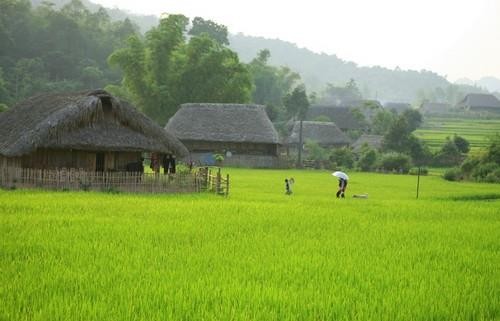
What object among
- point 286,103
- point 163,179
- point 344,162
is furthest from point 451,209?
point 286,103

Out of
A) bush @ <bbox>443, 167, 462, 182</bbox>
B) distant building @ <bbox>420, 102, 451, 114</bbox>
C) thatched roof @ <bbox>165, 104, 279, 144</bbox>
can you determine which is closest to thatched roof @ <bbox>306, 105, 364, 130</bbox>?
thatched roof @ <bbox>165, 104, 279, 144</bbox>

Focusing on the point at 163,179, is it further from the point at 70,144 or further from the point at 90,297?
the point at 90,297

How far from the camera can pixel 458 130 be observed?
2721 inches

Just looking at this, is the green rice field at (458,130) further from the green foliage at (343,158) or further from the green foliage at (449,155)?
the green foliage at (343,158)

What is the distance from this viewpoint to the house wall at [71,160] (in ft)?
73.2

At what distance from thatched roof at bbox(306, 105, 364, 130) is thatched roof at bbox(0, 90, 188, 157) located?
49.5 metres

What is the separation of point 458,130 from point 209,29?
33.7 m

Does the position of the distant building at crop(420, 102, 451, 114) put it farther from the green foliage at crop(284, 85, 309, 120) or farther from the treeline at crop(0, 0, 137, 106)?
the treeline at crop(0, 0, 137, 106)

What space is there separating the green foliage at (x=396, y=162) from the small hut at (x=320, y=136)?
14256 millimetres

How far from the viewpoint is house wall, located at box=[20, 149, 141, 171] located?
73.2 ft

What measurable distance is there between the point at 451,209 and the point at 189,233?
984cm

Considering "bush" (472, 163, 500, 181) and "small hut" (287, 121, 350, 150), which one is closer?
"bush" (472, 163, 500, 181)

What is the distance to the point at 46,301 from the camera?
20.9 ft

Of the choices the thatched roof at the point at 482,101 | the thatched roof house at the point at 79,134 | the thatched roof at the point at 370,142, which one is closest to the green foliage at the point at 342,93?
the thatched roof at the point at 482,101
